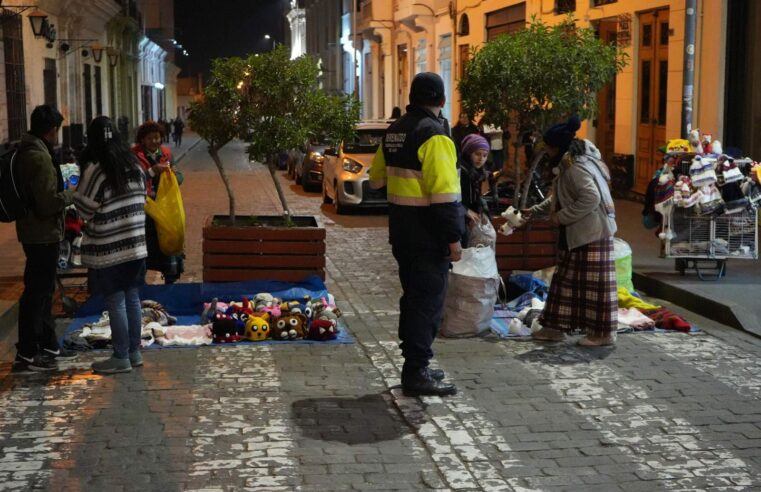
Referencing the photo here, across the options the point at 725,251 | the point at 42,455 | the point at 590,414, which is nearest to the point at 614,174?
the point at 725,251

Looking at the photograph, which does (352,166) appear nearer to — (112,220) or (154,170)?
(154,170)

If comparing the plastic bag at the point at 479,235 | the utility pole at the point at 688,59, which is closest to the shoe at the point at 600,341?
the plastic bag at the point at 479,235

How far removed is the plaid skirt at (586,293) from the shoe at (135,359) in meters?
3.09

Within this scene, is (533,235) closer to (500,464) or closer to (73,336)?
(73,336)

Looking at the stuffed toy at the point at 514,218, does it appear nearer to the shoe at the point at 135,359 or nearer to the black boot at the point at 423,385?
the black boot at the point at 423,385

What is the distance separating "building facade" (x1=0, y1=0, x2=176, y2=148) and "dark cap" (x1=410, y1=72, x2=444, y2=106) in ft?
13.3

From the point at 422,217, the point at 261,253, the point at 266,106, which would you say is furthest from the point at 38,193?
the point at 266,106

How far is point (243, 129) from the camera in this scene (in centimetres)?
1113

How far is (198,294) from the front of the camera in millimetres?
10180

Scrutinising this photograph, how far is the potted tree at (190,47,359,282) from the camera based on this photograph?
10.6m

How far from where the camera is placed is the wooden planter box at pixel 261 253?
10578 millimetres

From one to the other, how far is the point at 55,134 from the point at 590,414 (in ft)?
13.8

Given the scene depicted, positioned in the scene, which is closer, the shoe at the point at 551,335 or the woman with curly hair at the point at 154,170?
the shoe at the point at 551,335

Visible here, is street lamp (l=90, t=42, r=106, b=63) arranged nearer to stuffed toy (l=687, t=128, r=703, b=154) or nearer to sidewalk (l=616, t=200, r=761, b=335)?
sidewalk (l=616, t=200, r=761, b=335)
